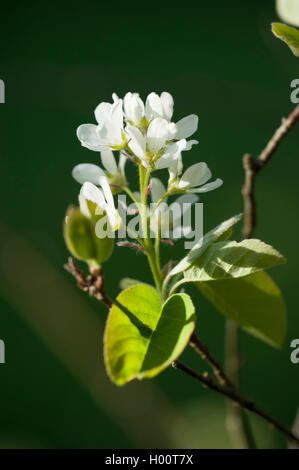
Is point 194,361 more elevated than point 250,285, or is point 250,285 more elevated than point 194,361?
point 250,285

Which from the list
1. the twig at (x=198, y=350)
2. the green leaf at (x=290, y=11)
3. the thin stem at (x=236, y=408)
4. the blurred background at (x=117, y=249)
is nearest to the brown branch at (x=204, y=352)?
the twig at (x=198, y=350)

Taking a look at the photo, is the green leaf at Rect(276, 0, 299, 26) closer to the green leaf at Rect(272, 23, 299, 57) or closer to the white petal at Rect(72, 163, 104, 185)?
the green leaf at Rect(272, 23, 299, 57)

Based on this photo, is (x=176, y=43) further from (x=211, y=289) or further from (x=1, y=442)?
(x=211, y=289)

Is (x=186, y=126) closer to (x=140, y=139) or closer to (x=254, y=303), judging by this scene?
(x=140, y=139)

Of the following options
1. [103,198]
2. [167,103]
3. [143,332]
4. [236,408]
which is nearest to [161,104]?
[167,103]

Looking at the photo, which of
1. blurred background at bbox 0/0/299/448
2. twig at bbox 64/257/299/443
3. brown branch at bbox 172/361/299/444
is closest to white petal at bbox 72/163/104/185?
twig at bbox 64/257/299/443

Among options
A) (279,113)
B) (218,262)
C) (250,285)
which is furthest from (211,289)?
(279,113)
